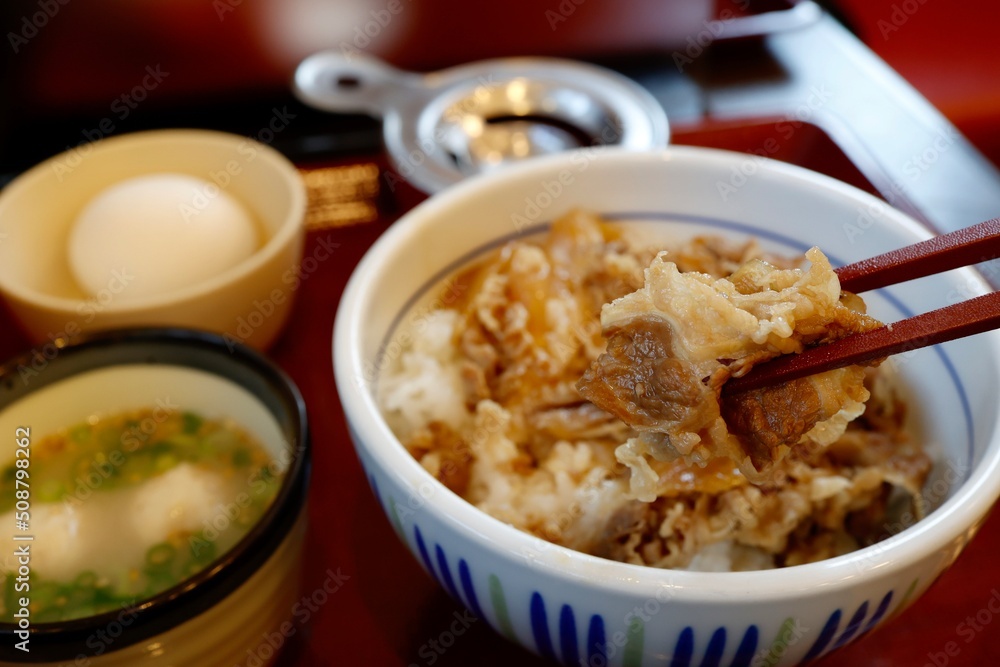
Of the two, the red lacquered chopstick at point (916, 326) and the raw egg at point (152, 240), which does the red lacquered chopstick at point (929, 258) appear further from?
the raw egg at point (152, 240)

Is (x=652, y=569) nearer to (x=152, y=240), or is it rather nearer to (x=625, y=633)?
(x=625, y=633)

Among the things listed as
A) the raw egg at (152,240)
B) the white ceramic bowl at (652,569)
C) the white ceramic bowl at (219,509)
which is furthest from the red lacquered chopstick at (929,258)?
the raw egg at (152,240)

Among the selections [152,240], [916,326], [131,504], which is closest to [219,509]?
[131,504]

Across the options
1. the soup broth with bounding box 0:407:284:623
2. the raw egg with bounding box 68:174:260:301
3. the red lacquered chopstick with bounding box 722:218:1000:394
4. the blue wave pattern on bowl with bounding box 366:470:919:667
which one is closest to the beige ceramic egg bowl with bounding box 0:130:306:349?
the raw egg with bounding box 68:174:260:301

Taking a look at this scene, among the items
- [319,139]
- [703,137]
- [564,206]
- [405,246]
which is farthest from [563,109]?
[405,246]

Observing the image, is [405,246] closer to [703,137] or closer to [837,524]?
[837,524]

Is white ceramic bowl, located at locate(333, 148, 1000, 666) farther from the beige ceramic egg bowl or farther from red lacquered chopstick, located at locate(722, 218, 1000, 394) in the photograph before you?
the beige ceramic egg bowl
